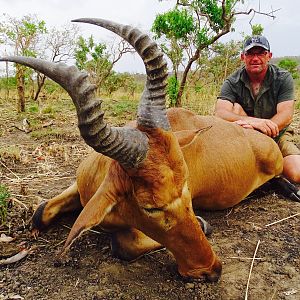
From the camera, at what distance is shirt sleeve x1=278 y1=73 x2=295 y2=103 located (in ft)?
17.9

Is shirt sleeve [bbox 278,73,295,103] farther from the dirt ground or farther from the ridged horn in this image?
the ridged horn

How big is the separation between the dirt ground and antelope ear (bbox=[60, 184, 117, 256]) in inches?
25.4

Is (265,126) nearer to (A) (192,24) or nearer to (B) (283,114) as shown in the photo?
(B) (283,114)

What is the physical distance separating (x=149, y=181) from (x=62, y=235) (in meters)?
1.57

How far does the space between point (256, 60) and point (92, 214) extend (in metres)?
3.85

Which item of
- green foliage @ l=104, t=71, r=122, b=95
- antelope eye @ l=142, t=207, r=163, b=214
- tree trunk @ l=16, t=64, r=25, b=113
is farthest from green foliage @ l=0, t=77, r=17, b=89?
antelope eye @ l=142, t=207, r=163, b=214

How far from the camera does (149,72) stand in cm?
265

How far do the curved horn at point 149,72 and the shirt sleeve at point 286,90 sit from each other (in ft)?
10.6

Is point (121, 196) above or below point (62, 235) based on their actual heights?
above

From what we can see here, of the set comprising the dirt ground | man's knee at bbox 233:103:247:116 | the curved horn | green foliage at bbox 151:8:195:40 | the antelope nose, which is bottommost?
the dirt ground

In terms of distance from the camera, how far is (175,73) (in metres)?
13.2

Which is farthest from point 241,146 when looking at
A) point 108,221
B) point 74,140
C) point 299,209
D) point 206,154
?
point 74,140

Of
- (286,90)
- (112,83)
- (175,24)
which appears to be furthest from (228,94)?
(112,83)

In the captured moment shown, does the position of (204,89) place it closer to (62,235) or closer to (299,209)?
(299,209)
